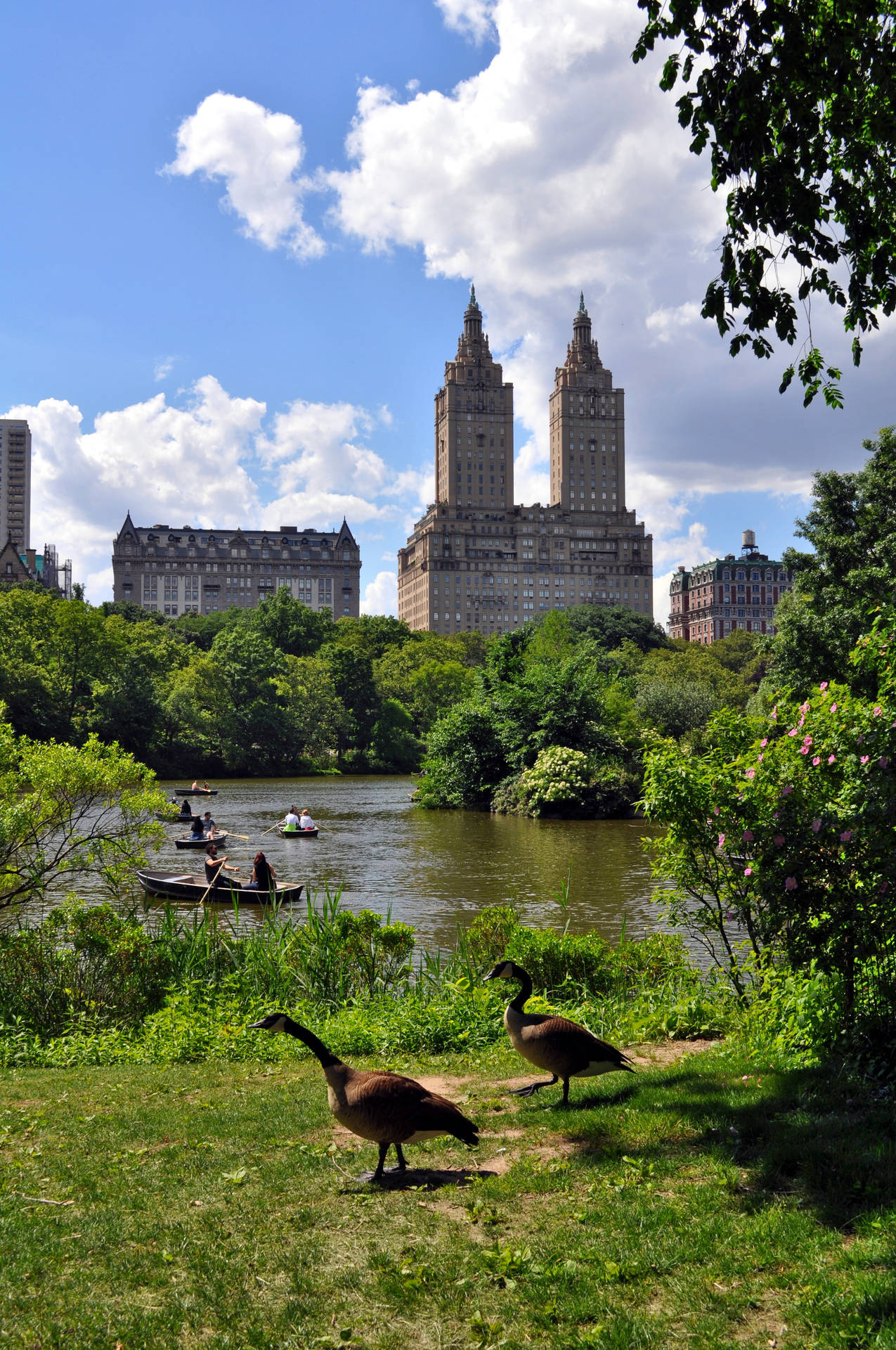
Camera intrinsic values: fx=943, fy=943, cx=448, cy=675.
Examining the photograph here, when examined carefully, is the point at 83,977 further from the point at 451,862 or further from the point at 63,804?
the point at 451,862

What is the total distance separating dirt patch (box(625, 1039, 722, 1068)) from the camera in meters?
8.61

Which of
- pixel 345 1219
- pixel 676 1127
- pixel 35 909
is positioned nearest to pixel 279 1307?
pixel 345 1219

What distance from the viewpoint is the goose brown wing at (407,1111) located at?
5.77 meters

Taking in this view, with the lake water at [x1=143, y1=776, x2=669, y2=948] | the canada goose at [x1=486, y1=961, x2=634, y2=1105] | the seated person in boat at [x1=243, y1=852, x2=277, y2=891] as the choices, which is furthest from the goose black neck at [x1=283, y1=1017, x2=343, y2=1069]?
the seated person in boat at [x1=243, y1=852, x2=277, y2=891]

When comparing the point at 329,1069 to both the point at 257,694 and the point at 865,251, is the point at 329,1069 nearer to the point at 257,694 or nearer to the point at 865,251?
the point at 865,251

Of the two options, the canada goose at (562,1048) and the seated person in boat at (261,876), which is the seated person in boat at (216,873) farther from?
the canada goose at (562,1048)

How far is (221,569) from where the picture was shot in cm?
18575

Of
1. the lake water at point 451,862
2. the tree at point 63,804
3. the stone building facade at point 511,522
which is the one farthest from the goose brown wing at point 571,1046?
the stone building facade at point 511,522

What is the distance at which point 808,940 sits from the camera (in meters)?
7.57

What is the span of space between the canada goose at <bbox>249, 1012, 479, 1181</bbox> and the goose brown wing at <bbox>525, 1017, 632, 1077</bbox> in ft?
4.42

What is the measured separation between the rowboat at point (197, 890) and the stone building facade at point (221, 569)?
514 feet

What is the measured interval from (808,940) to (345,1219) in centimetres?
421

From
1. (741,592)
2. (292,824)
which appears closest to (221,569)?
(741,592)

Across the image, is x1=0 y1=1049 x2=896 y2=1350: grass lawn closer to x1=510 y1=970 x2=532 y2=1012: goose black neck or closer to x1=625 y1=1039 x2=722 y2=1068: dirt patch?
→ x1=510 y1=970 x2=532 y2=1012: goose black neck
